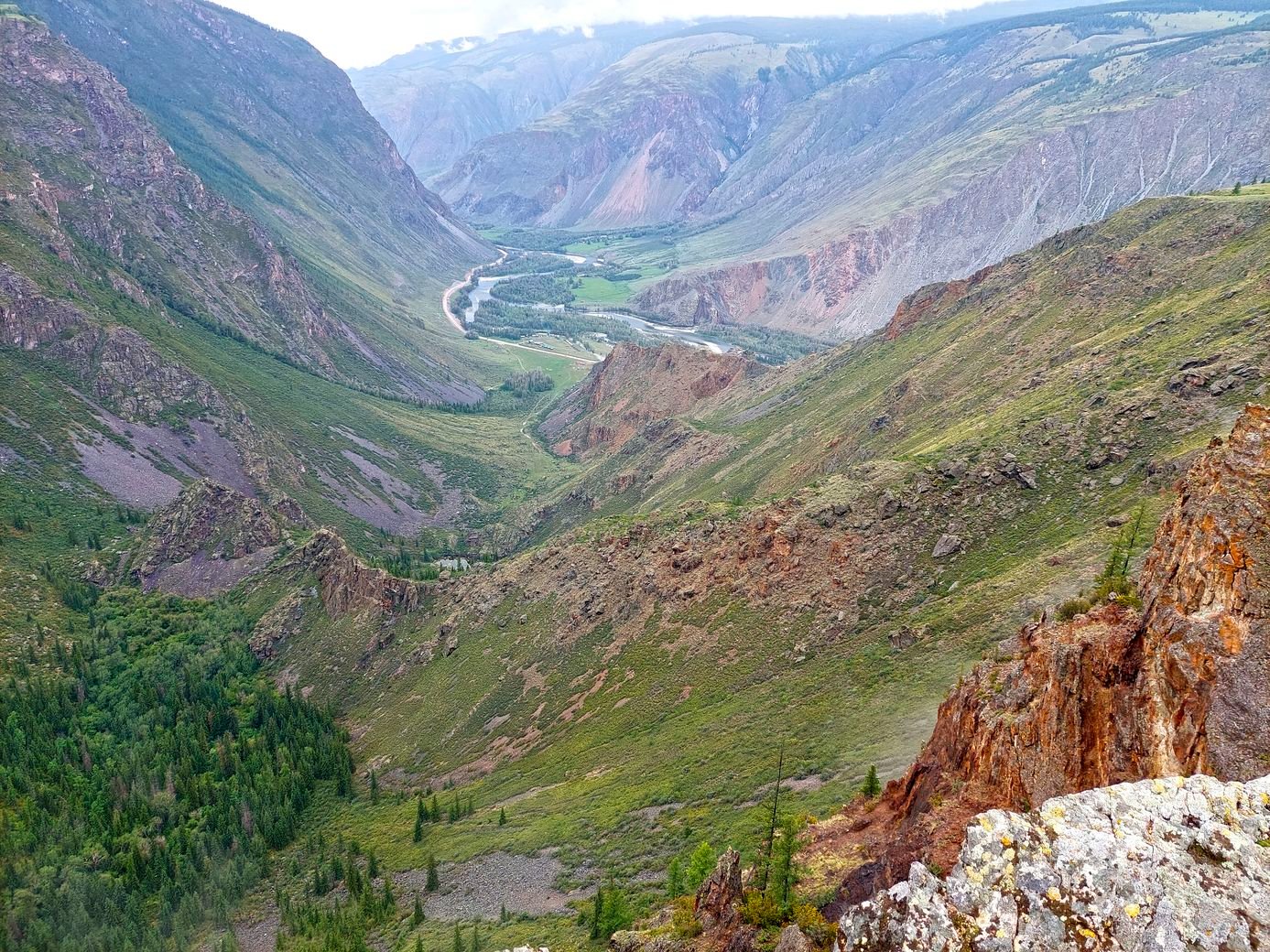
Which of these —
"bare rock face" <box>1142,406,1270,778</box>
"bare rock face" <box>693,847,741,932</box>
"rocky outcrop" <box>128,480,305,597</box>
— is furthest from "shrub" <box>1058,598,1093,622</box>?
"rocky outcrop" <box>128,480,305,597</box>

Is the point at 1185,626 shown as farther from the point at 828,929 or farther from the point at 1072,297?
the point at 1072,297

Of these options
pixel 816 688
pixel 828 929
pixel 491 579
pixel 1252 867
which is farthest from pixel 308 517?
pixel 1252 867

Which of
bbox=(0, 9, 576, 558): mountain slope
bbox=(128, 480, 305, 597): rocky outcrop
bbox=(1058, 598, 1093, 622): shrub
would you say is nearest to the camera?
bbox=(1058, 598, 1093, 622): shrub

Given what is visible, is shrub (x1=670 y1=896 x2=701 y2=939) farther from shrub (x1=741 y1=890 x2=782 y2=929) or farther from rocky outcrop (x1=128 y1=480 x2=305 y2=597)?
rocky outcrop (x1=128 y1=480 x2=305 y2=597)

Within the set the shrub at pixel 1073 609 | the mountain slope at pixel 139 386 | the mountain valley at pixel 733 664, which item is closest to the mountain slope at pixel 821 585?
the mountain valley at pixel 733 664

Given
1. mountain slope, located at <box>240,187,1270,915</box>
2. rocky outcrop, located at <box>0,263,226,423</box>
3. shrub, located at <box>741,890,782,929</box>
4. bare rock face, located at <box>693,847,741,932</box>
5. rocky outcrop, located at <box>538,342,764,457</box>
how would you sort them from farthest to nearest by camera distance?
rocky outcrop, located at <box>538,342,764,457</box>
rocky outcrop, located at <box>0,263,226,423</box>
mountain slope, located at <box>240,187,1270,915</box>
bare rock face, located at <box>693,847,741,932</box>
shrub, located at <box>741,890,782,929</box>

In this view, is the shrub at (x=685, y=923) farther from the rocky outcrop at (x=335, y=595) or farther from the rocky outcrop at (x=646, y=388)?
the rocky outcrop at (x=646, y=388)
